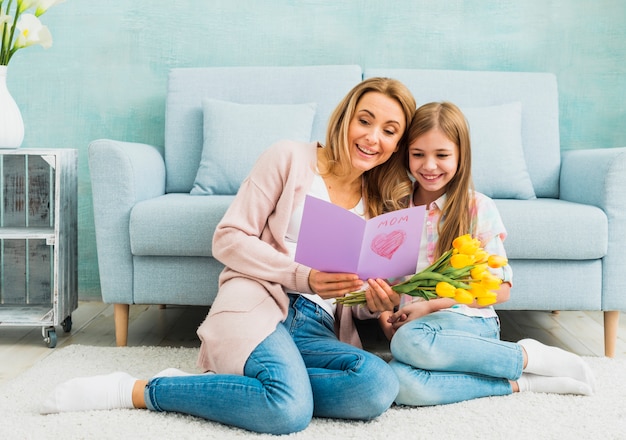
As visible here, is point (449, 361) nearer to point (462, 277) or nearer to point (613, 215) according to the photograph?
point (462, 277)

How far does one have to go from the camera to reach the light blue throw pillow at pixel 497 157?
2221 millimetres

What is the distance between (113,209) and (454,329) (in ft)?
3.60

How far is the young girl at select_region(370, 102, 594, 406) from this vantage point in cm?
146

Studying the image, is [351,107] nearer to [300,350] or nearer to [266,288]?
[266,288]

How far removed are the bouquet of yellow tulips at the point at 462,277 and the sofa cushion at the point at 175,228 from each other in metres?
0.73

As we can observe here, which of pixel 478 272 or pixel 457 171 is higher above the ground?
pixel 457 171

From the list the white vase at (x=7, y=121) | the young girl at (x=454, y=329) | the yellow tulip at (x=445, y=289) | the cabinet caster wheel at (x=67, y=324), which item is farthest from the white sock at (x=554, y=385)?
the white vase at (x=7, y=121)

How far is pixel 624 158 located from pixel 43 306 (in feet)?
6.59

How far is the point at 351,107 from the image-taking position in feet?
4.93

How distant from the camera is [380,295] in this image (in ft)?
4.33

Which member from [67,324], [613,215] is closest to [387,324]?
[613,215]

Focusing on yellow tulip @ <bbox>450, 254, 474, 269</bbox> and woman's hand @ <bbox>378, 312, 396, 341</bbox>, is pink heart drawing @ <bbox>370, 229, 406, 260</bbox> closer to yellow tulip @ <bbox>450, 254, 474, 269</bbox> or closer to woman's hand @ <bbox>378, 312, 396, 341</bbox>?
yellow tulip @ <bbox>450, 254, 474, 269</bbox>

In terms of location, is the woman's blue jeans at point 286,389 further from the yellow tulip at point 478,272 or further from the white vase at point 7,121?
the white vase at point 7,121

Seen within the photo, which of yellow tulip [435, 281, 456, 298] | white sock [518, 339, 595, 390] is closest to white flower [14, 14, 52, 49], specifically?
yellow tulip [435, 281, 456, 298]
